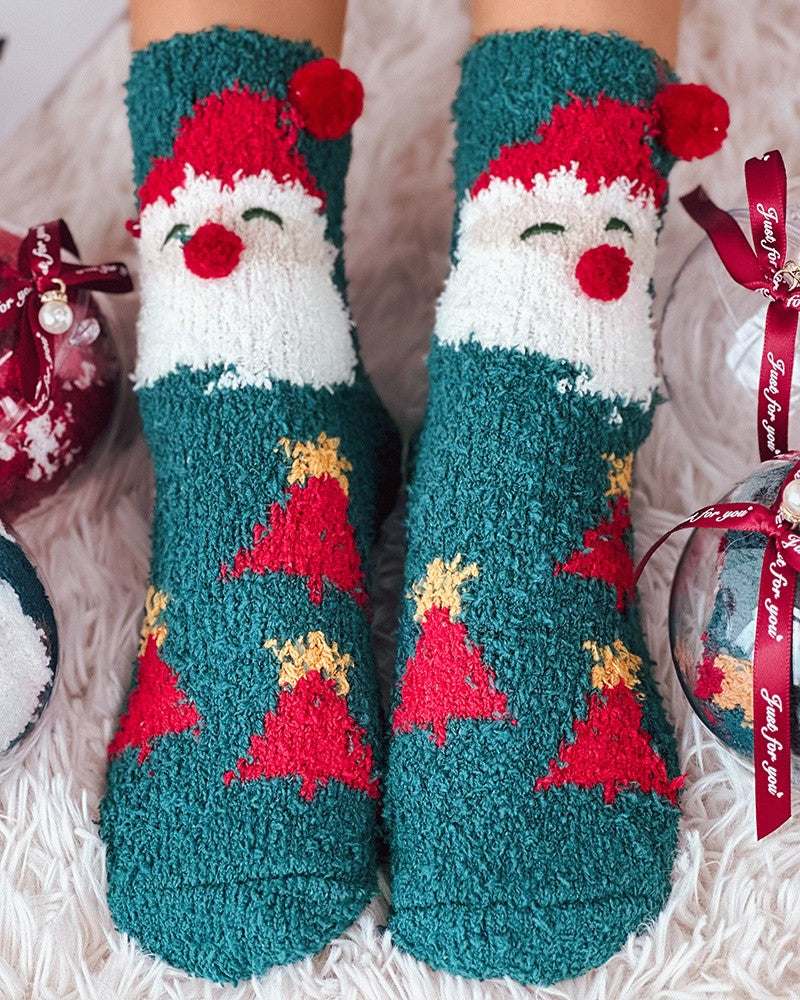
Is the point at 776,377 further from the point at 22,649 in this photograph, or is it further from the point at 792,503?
the point at 22,649

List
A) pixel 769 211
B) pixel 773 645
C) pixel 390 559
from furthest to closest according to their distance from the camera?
pixel 390 559
pixel 769 211
pixel 773 645

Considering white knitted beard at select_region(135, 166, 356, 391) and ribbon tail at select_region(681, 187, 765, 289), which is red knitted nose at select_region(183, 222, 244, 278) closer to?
white knitted beard at select_region(135, 166, 356, 391)

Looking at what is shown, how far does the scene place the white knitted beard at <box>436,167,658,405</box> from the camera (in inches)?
25.0

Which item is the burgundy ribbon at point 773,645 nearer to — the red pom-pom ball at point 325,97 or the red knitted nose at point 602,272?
the red knitted nose at point 602,272

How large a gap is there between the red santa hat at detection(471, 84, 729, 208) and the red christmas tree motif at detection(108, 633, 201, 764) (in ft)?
1.19

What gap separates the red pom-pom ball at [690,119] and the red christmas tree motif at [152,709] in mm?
442

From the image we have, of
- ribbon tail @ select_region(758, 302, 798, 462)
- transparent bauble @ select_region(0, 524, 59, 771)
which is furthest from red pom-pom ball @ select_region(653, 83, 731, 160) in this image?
transparent bauble @ select_region(0, 524, 59, 771)

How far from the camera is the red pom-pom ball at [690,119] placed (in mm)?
648

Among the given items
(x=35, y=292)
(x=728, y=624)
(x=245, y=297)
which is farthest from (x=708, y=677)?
(x=35, y=292)

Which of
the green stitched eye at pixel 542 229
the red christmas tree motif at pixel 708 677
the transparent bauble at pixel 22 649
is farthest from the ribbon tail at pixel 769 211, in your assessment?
the transparent bauble at pixel 22 649

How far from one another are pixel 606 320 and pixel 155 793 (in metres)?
0.38

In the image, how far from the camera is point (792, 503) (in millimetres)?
506

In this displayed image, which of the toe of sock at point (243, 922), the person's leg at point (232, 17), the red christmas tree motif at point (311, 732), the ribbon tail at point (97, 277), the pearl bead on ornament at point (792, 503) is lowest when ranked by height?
the toe of sock at point (243, 922)

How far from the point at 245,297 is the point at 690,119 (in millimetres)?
293
